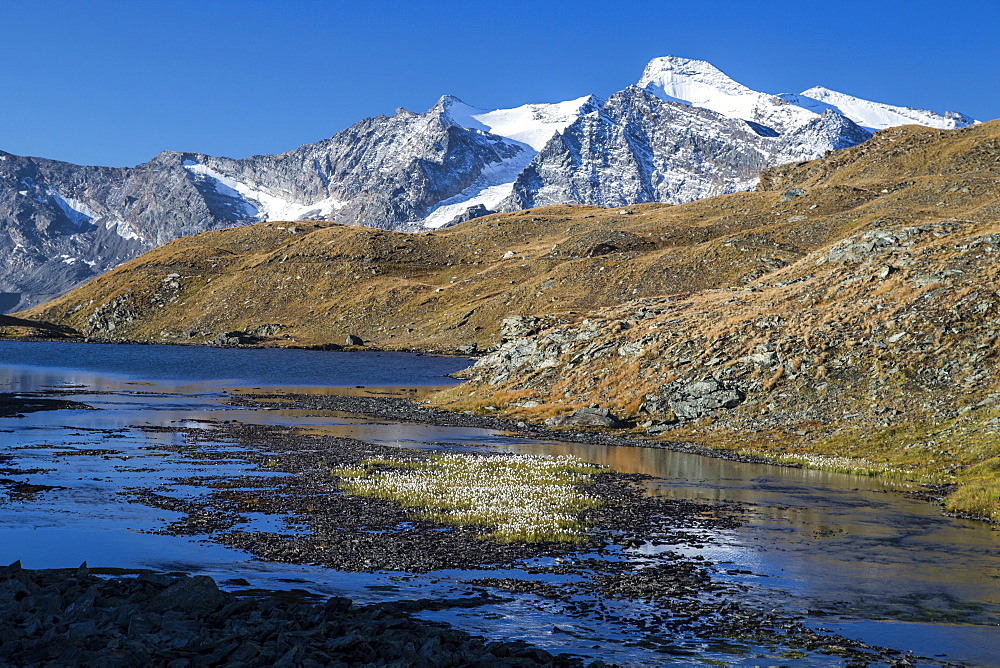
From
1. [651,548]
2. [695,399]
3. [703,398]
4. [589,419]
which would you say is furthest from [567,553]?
[695,399]

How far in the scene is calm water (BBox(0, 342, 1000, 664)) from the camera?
20453 millimetres

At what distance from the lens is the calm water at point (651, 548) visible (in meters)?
20.5

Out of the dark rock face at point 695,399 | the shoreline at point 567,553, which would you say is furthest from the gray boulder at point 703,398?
the shoreline at point 567,553

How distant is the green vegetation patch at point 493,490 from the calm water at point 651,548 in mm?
4608

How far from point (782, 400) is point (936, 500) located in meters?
22.3

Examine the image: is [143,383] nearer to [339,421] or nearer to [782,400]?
[339,421]

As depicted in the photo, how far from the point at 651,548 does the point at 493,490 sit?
1035 centimetres

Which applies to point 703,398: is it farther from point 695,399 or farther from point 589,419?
point 589,419

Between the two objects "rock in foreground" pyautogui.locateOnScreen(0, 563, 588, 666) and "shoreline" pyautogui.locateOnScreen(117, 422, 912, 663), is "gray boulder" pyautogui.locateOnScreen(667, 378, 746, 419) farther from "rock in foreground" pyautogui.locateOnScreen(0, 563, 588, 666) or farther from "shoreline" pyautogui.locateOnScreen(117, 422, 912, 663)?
→ "rock in foreground" pyautogui.locateOnScreen(0, 563, 588, 666)

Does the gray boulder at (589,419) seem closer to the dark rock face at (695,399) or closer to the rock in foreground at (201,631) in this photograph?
the dark rock face at (695,399)

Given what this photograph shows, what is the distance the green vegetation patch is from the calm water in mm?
4608

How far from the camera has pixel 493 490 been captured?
36.6 m

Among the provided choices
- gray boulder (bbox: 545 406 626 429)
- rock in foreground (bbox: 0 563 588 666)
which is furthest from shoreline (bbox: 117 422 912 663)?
gray boulder (bbox: 545 406 626 429)

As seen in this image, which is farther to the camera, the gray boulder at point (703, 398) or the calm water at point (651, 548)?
the gray boulder at point (703, 398)
